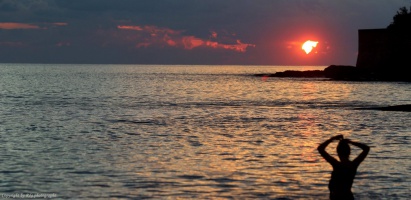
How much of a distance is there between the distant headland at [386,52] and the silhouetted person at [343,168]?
113m

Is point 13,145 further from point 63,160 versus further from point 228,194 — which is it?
point 228,194

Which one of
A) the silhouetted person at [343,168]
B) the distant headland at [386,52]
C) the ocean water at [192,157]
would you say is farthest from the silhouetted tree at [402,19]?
the silhouetted person at [343,168]

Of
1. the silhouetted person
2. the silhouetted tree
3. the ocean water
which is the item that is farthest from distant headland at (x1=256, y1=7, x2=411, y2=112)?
the silhouetted person

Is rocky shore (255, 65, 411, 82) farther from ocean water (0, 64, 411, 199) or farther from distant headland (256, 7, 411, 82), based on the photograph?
ocean water (0, 64, 411, 199)

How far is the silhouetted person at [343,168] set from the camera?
13211 millimetres

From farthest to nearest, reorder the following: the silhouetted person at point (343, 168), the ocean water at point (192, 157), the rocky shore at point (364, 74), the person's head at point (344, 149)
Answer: the rocky shore at point (364, 74) → the ocean water at point (192, 157) → the silhouetted person at point (343, 168) → the person's head at point (344, 149)

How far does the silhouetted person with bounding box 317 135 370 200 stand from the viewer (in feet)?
43.3

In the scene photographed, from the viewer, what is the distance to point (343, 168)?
13.6 metres

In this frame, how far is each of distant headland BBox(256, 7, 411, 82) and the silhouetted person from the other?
11329cm

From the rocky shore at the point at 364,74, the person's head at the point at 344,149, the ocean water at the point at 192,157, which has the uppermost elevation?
the person's head at the point at 344,149

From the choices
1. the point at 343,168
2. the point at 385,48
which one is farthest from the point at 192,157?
the point at 385,48

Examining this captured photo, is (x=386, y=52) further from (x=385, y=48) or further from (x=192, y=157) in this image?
(x=192, y=157)

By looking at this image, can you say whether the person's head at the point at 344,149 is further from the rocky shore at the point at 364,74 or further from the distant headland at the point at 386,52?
the rocky shore at the point at 364,74

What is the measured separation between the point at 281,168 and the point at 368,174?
9.26ft
